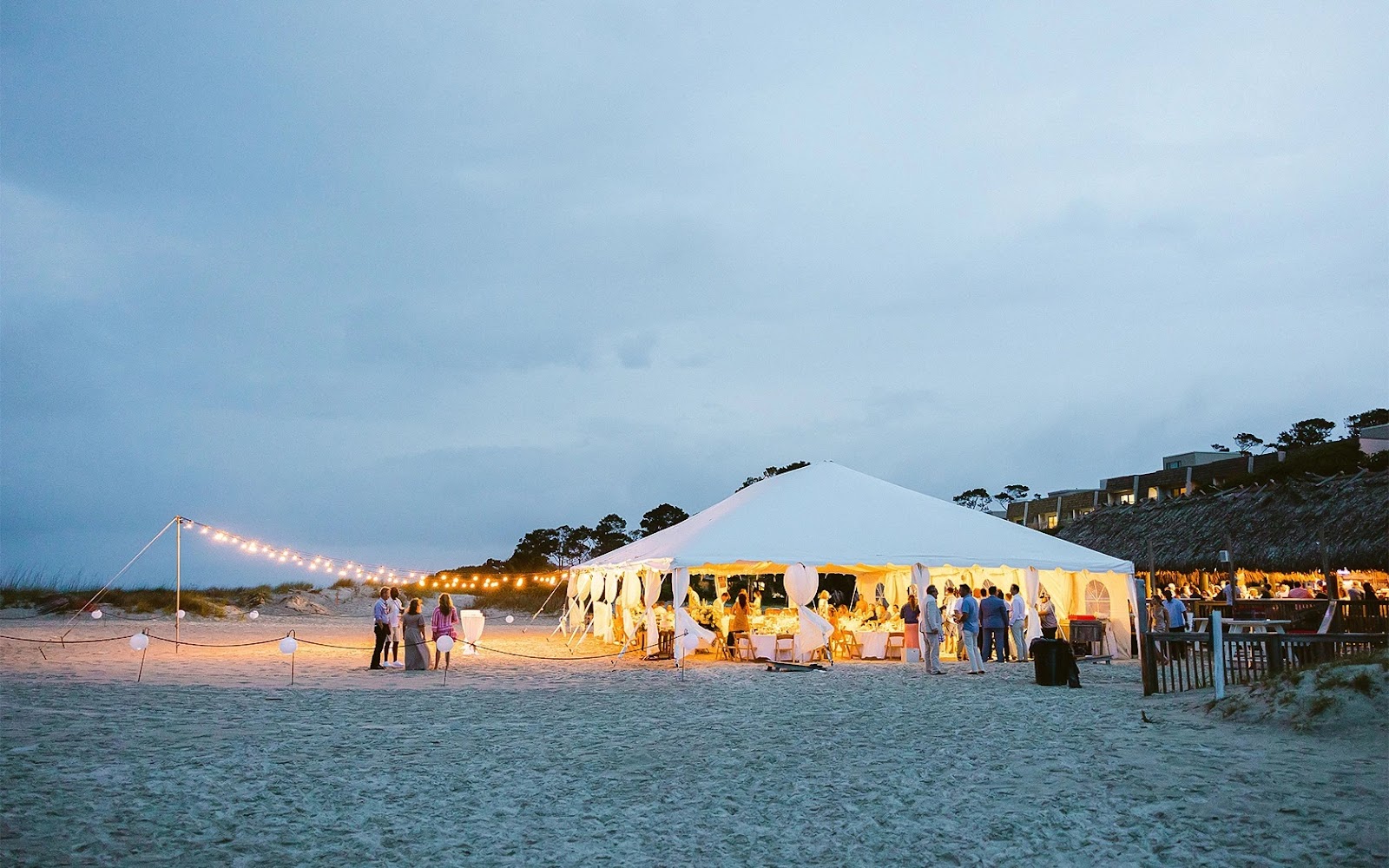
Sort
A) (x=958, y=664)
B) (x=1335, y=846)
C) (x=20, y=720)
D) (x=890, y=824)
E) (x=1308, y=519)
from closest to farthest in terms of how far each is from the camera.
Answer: (x=1335, y=846)
(x=890, y=824)
(x=20, y=720)
(x=958, y=664)
(x=1308, y=519)

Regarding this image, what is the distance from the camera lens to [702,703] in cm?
1053

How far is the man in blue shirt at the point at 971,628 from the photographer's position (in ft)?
45.2

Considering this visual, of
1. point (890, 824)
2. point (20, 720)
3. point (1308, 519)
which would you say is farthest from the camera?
point (1308, 519)

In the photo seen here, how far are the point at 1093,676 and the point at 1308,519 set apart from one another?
12764mm

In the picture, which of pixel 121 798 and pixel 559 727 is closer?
pixel 121 798

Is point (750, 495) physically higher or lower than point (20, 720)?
higher

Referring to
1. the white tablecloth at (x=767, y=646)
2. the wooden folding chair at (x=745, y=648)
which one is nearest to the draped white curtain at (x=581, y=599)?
the wooden folding chair at (x=745, y=648)

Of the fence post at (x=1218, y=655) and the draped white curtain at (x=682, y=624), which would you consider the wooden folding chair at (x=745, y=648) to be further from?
the fence post at (x=1218, y=655)

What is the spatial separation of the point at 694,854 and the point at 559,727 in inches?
161

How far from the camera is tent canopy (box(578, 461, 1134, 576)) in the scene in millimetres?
15609

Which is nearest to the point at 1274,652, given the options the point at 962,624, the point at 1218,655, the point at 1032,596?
the point at 1218,655

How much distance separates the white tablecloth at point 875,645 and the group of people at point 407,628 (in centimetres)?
703

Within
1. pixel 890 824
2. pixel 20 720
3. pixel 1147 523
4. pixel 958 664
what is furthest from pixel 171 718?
pixel 1147 523

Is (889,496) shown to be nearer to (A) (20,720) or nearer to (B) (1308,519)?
(B) (1308,519)
